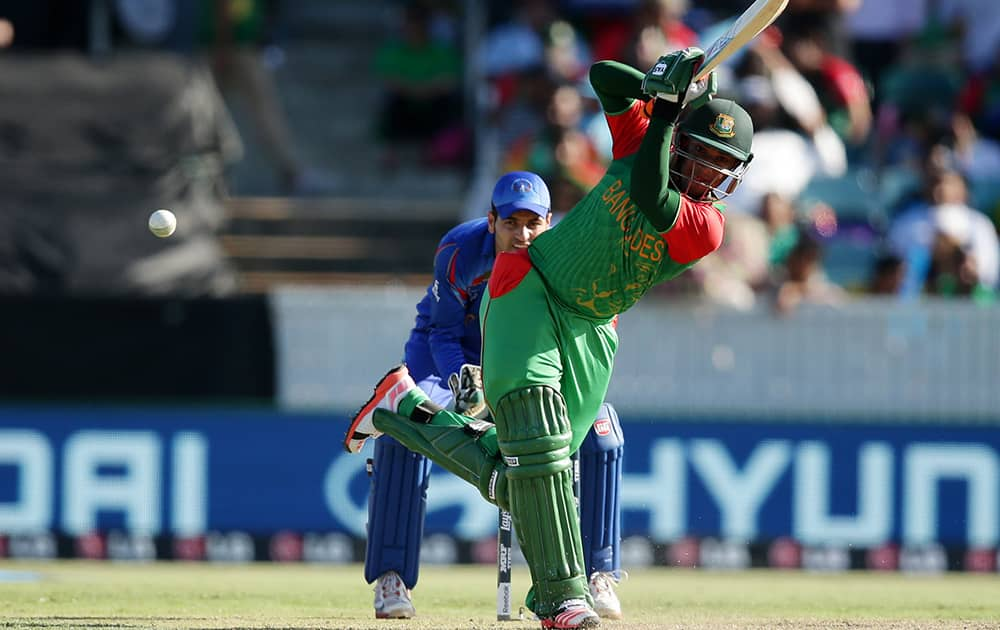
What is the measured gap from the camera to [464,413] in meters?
7.18

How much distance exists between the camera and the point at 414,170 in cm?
1558

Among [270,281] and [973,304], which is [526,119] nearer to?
[270,281]

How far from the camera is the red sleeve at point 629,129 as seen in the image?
21.4 feet

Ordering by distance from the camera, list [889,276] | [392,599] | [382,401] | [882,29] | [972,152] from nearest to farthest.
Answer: [382,401] < [392,599] < [889,276] < [972,152] < [882,29]

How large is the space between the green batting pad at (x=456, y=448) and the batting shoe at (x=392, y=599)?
72 centimetres

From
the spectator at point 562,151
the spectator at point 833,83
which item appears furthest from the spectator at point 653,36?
the spectator at point 833,83

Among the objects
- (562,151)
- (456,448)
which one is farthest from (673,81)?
(562,151)

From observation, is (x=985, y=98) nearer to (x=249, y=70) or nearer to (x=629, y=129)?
(x=249, y=70)

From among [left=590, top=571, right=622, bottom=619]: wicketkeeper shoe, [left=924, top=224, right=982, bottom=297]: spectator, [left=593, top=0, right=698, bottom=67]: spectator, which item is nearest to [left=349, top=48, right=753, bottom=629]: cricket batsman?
[left=590, top=571, right=622, bottom=619]: wicketkeeper shoe

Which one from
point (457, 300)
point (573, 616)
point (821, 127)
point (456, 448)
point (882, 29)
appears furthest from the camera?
point (882, 29)

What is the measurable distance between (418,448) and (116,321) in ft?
19.0

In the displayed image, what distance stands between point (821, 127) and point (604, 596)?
7680 mm

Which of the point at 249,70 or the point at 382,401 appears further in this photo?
the point at 249,70

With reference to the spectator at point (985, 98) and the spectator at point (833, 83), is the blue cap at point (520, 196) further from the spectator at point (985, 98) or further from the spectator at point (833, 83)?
the spectator at point (985, 98)
